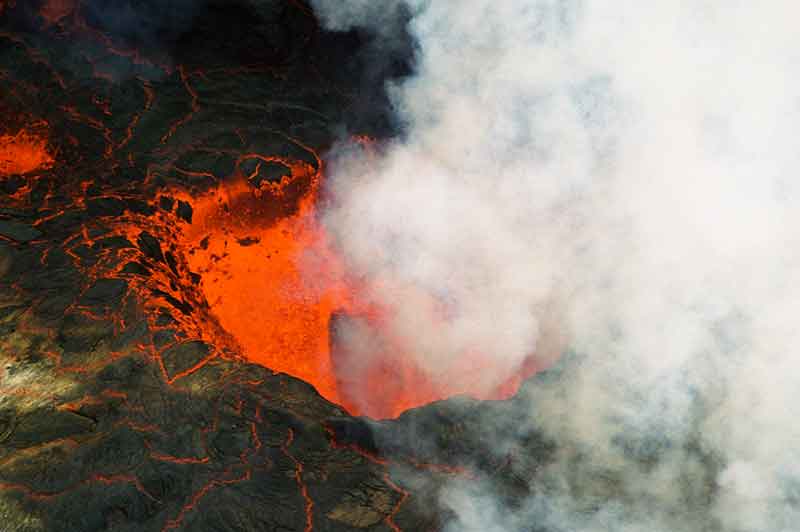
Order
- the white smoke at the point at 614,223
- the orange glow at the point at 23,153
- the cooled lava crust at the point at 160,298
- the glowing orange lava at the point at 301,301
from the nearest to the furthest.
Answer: the cooled lava crust at the point at 160,298 < the white smoke at the point at 614,223 < the orange glow at the point at 23,153 < the glowing orange lava at the point at 301,301

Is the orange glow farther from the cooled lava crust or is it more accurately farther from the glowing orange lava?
the glowing orange lava

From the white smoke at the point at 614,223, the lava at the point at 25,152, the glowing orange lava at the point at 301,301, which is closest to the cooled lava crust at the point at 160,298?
the lava at the point at 25,152

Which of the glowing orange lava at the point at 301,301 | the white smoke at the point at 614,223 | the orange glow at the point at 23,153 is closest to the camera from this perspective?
the white smoke at the point at 614,223

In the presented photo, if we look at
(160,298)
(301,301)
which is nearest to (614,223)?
(301,301)

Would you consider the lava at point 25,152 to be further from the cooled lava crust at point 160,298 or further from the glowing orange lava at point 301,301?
the glowing orange lava at point 301,301

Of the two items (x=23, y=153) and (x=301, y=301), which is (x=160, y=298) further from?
(x=23, y=153)

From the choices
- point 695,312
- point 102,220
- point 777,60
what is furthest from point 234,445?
point 777,60

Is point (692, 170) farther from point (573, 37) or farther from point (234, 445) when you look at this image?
point (234, 445)

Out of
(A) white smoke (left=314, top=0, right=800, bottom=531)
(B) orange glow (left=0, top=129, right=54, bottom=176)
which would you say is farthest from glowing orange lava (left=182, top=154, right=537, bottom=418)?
(B) orange glow (left=0, top=129, right=54, bottom=176)
